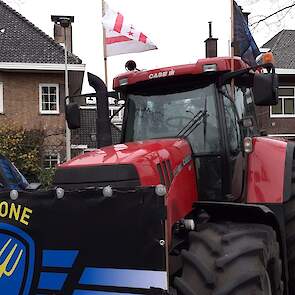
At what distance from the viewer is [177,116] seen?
508cm

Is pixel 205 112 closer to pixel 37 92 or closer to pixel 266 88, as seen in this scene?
pixel 266 88

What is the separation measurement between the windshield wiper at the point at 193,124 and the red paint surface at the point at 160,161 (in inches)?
5.1

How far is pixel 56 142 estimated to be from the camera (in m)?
25.3

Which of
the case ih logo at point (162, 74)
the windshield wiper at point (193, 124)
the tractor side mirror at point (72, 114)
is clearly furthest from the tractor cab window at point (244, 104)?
the tractor side mirror at point (72, 114)

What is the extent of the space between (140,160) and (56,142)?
21292 millimetres

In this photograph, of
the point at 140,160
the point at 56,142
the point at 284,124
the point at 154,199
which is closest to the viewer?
the point at 154,199

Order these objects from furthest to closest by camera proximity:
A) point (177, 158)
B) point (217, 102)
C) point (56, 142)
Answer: point (56, 142)
point (217, 102)
point (177, 158)

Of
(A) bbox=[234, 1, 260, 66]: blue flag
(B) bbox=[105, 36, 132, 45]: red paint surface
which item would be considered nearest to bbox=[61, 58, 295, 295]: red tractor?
(A) bbox=[234, 1, 260, 66]: blue flag

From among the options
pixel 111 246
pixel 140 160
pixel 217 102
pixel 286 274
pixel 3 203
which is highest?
pixel 217 102

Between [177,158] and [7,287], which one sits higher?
[177,158]

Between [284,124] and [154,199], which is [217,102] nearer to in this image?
[154,199]

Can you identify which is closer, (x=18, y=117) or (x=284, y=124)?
(x=18, y=117)

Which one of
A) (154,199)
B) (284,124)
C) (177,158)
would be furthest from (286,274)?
(284,124)

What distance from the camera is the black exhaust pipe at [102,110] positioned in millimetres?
5660
